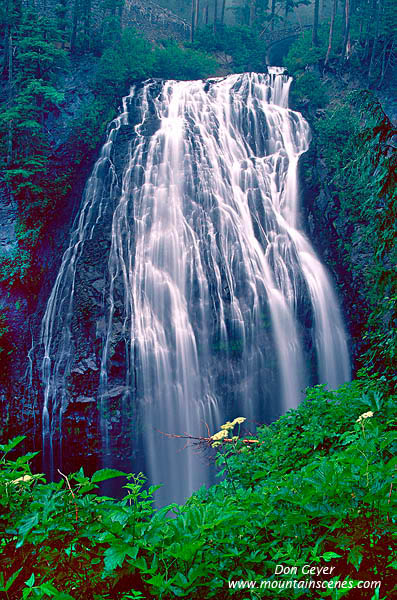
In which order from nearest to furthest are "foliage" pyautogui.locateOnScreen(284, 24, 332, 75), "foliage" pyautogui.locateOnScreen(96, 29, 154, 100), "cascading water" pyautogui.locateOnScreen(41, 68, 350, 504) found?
"cascading water" pyautogui.locateOnScreen(41, 68, 350, 504) < "foliage" pyautogui.locateOnScreen(96, 29, 154, 100) < "foliage" pyautogui.locateOnScreen(284, 24, 332, 75)

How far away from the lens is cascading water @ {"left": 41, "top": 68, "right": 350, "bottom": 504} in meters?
9.98

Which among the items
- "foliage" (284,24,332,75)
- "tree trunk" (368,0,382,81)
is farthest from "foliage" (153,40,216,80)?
"tree trunk" (368,0,382,81)

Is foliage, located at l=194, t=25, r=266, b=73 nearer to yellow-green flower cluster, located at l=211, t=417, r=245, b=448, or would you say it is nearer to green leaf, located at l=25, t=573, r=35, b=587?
yellow-green flower cluster, located at l=211, t=417, r=245, b=448

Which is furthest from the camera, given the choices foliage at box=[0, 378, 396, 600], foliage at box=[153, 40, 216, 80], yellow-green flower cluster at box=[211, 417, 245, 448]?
foliage at box=[153, 40, 216, 80]

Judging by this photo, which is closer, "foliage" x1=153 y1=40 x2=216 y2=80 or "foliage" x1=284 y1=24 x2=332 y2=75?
"foliage" x1=153 y1=40 x2=216 y2=80

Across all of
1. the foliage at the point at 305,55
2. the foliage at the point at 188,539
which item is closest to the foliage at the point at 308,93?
the foliage at the point at 305,55

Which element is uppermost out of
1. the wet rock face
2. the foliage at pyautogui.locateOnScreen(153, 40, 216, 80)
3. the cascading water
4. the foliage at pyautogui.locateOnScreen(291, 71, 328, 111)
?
the wet rock face

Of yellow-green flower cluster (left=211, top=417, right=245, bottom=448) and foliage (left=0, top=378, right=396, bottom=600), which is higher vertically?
foliage (left=0, top=378, right=396, bottom=600)

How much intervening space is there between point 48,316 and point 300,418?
8582 mm

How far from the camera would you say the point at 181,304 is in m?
10.9

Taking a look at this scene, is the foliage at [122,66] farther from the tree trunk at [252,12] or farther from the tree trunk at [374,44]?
the tree trunk at [252,12]

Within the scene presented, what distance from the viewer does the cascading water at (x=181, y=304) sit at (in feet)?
32.7

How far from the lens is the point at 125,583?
5.35 ft

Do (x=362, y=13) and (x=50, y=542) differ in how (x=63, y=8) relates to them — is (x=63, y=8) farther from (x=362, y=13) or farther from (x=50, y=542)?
(x=50, y=542)
